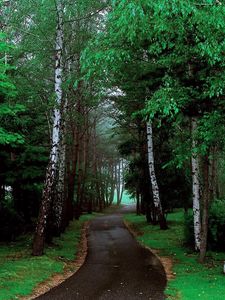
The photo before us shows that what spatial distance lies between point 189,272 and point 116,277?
2693mm

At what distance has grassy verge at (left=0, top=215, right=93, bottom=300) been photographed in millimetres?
10279

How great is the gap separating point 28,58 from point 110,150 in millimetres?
35392

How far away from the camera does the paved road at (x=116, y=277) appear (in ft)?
32.7

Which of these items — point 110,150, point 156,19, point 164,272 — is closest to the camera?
point 156,19

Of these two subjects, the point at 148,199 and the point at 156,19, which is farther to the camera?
the point at 148,199

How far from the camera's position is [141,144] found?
28328 millimetres

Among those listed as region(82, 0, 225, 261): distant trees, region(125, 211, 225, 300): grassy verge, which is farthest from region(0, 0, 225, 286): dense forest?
region(125, 211, 225, 300): grassy verge

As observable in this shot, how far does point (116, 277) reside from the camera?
39.7 ft

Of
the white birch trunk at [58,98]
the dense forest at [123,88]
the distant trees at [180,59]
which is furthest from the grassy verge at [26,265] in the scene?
the distant trees at [180,59]

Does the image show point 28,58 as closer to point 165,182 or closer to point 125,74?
point 125,74

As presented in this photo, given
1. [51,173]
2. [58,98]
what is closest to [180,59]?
[58,98]

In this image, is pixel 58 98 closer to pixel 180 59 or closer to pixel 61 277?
pixel 180 59

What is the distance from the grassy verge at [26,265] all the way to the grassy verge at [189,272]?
4.05 meters

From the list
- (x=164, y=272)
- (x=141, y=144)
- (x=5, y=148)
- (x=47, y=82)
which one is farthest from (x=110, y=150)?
(x=164, y=272)
